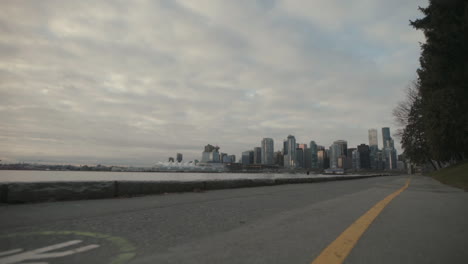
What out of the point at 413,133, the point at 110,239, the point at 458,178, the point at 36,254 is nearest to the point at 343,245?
the point at 110,239

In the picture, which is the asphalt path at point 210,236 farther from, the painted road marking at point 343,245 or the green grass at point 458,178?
the green grass at point 458,178

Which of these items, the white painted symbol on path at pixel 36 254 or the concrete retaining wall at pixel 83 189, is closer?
the white painted symbol on path at pixel 36 254

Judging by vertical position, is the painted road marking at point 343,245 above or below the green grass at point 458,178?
above

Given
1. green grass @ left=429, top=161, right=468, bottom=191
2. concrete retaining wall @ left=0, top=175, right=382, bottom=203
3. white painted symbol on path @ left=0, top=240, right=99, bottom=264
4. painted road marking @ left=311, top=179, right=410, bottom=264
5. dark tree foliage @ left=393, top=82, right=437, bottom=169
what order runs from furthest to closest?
dark tree foliage @ left=393, top=82, right=437, bottom=169, green grass @ left=429, top=161, right=468, bottom=191, concrete retaining wall @ left=0, top=175, right=382, bottom=203, painted road marking @ left=311, top=179, right=410, bottom=264, white painted symbol on path @ left=0, top=240, right=99, bottom=264

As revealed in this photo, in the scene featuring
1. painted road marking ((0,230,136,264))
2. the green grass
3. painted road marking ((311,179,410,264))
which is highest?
painted road marking ((0,230,136,264))

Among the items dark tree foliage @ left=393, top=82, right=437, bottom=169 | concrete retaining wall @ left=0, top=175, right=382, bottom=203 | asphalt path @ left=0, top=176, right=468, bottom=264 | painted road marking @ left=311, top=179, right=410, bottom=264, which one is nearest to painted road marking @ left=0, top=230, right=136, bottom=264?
asphalt path @ left=0, top=176, right=468, bottom=264

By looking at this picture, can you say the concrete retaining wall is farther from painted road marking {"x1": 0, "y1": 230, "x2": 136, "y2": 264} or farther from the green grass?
the green grass

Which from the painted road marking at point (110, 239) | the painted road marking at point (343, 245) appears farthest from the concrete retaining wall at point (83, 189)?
the painted road marking at point (343, 245)

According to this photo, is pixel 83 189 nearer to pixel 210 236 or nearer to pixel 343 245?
pixel 210 236

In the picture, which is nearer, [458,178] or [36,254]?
[36,254]

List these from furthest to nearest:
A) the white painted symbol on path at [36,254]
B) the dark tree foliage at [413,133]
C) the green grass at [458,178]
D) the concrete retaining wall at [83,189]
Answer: the dark tree foliage at [413,133] → the green grass at [458,178] → the concrete retaining wall at [83,189] → the white painted symbol on path at [36,254]

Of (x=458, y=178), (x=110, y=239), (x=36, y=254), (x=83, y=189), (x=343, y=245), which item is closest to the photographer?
(x=36, y=254)

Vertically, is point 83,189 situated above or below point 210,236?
above

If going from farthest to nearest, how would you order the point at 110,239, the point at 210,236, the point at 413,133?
the point at 413,133 → the point at 210,236 → the point at 110,239
